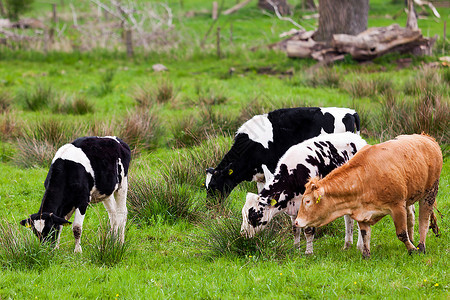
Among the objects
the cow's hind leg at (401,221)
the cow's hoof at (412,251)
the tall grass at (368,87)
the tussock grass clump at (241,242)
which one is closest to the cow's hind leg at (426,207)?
the cow's hoof at (412,251)

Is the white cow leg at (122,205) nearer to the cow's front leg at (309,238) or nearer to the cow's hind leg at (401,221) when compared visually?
the cow's front leg at (309,238)

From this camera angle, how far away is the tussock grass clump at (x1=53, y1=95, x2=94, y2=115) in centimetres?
1444

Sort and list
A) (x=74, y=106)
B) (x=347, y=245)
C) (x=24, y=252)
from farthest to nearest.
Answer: (x=74, y=106)
(x=347, y=245)
(x=24, y=252)

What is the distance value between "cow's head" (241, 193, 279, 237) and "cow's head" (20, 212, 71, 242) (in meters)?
2.11

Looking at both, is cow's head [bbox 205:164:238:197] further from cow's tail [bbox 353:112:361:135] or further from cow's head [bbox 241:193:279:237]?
cow's tail [bbox 353:112:361:135]

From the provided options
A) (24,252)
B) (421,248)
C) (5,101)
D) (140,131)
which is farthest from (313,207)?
(5,101)

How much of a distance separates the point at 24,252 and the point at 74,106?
8.63 m

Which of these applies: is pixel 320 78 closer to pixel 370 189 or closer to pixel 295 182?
pixel 295 182

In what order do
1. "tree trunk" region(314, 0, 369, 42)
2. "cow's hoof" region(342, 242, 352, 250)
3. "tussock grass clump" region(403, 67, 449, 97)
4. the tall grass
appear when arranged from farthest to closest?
"tree trunk" region(314, 0, 369, 42), the tall grass, "tussock grass clump" region(403, 67, 449, 97), "cow's hoof" region(342, 242, 352, 250)

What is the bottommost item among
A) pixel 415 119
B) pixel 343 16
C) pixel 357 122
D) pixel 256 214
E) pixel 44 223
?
pixel 415 119

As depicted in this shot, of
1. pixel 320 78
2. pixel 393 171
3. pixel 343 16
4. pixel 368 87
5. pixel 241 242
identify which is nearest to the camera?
pixel 393 171

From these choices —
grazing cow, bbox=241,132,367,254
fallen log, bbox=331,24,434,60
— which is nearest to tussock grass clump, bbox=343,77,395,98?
fallen log, bbox=331,24,434,60

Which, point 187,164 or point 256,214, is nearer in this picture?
point 256,214

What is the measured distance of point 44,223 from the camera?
6391 millimetres
